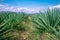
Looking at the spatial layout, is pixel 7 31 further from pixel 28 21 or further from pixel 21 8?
pixel 21 8

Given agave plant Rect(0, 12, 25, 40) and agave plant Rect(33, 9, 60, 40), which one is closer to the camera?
agave plant Rect(0, 12, 25, 40)

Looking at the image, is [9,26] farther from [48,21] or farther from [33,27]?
[48,21]

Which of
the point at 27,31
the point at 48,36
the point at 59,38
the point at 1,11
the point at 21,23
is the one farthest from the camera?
the point at 1,11

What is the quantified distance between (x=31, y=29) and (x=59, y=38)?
124 centimetres

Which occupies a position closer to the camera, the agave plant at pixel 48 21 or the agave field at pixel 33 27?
the agave field at pixel 33 27

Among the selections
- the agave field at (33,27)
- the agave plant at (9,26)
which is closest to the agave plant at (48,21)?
the agave field at (33,27)

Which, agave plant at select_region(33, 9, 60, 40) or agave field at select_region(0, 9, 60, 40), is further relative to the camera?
agave plant at select_region(33, 9, 60, 40)

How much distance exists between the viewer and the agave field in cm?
562

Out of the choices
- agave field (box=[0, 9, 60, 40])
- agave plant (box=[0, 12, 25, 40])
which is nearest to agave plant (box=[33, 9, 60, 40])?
agave field (box=[0, 9, 60, 40])

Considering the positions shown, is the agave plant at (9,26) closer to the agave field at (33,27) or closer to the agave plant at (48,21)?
the agave field at (33,27)

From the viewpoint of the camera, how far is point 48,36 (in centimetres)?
577

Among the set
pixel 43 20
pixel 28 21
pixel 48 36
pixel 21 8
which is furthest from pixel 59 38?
pixel 21 8

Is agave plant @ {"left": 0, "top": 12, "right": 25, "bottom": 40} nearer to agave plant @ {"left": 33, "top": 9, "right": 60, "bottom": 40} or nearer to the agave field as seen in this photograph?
the agave field

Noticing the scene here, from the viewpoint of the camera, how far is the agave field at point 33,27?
5625 mm
